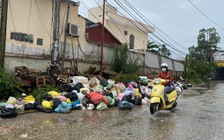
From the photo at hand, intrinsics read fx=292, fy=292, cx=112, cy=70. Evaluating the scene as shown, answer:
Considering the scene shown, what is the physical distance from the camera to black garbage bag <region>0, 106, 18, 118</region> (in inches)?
293

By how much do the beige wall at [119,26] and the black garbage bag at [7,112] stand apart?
1776 centimetres

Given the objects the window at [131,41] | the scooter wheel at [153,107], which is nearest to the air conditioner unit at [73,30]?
the scooter wheel at [153,107]

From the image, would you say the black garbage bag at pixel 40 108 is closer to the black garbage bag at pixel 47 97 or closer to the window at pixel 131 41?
the black garbage bag at pixel 47 97

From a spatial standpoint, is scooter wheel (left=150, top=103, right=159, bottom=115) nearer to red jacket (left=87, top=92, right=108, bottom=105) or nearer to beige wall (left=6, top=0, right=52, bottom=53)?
red jacket (left=87, top=92, right=108, bottom=105)

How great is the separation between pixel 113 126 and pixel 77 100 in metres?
2.82

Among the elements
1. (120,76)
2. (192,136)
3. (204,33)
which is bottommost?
(192,136)

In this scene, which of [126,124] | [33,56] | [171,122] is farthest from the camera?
[33,56]

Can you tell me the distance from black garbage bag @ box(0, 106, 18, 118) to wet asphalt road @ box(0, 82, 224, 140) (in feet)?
0.56

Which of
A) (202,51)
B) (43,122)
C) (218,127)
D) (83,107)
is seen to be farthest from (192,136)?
(202,51)

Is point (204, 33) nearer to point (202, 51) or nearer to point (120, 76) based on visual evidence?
point (202, 51)

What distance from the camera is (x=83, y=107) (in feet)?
31.0

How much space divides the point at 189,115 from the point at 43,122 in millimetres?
4602

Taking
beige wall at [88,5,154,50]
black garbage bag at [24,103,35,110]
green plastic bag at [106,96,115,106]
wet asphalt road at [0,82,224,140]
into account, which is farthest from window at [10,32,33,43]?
beige wall at [88,5,154,50]

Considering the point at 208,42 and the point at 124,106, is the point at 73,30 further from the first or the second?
the point at 208,42
